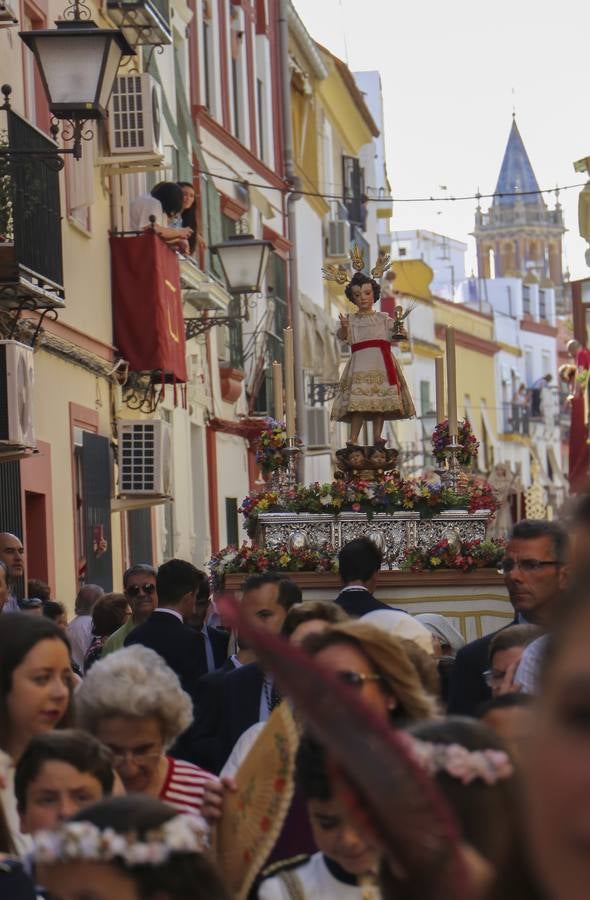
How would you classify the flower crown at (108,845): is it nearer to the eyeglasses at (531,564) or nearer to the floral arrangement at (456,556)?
the eyeglasses at (531,564)

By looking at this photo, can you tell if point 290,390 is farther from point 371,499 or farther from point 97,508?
point 97,508

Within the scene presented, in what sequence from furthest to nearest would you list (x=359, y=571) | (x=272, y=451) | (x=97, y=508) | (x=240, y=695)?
(x=97, y=508) < (x=272, y=451) < (x=359, y=571) < (x=240, y=695)

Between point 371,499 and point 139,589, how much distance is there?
4.64 metres

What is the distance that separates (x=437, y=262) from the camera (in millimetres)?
92000

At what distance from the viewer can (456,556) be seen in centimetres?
1493

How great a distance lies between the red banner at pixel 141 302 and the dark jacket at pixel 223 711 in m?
13.9

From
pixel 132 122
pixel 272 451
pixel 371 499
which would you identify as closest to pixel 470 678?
pixel 371 499

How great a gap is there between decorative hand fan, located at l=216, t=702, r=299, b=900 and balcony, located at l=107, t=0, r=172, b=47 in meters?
17.4

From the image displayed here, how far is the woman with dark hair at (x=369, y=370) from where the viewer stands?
1608 centimetres

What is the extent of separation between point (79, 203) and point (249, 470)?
494 inches

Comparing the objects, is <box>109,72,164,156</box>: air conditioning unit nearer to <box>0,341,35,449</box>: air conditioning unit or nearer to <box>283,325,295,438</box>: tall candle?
<box>283,325,295,438</box>: tall candle

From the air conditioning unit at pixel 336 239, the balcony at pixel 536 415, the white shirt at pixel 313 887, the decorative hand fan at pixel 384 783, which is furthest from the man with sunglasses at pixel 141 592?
the balcony at pixel 536 415

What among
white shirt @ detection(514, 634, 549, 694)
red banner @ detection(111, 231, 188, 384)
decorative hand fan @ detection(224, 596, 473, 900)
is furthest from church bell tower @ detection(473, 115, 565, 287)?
decorative hand fan @ detection(224, 596, 473, 900)

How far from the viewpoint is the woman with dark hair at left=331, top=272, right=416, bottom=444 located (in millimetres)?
16078
